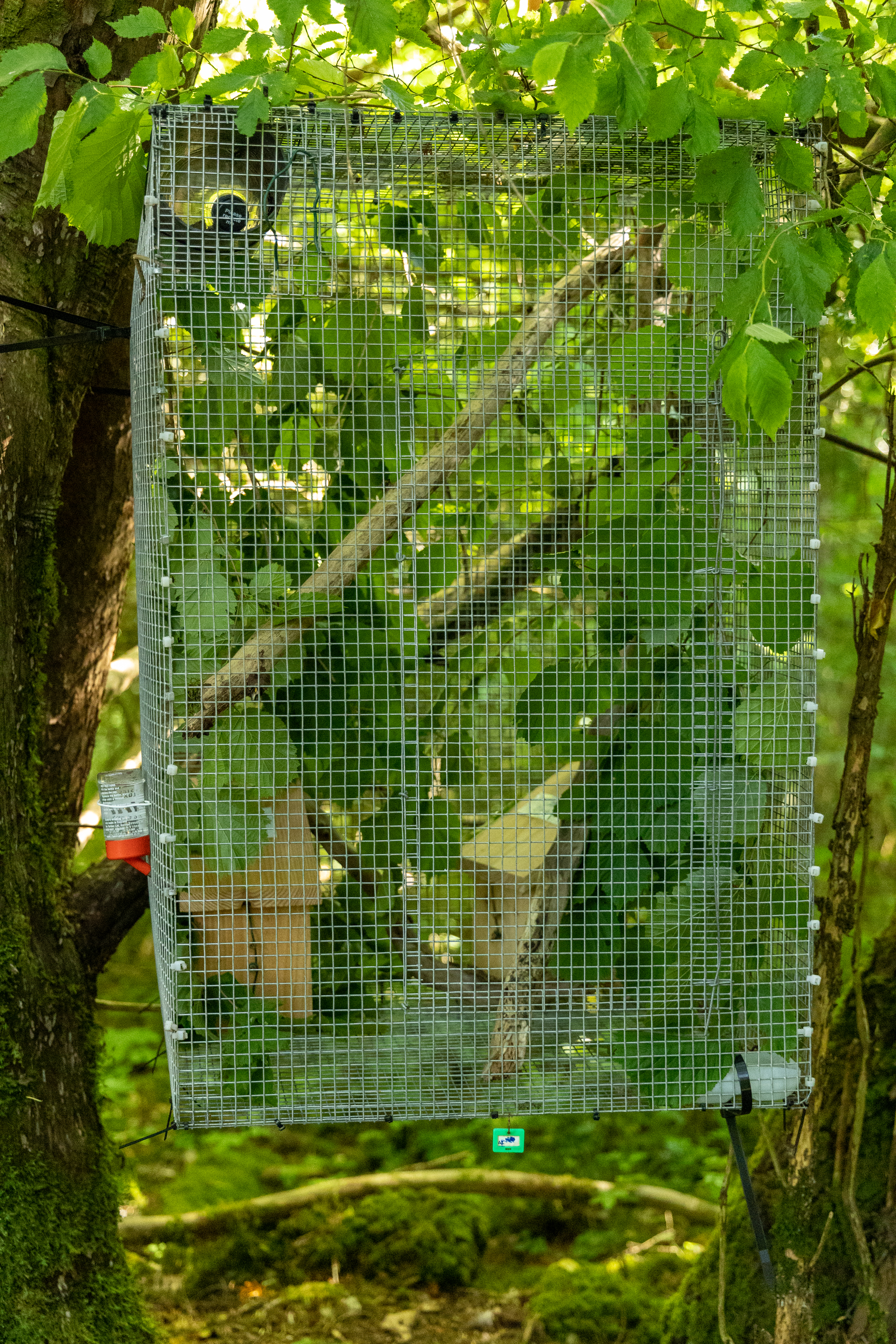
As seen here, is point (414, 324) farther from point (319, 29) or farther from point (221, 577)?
point (319, 29)

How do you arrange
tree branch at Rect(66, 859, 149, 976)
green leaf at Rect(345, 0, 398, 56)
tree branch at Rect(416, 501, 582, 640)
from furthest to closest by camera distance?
tree branch at Rect(66, 859, 149, 976) < tree branch at Rect(416, 501, 582, 640) < green leaf at Rect(345, 0, 398, 56)

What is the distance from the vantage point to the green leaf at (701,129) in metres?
1.26

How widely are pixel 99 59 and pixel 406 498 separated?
2.28 feet

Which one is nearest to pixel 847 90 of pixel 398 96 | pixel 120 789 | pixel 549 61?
pixel 549 61

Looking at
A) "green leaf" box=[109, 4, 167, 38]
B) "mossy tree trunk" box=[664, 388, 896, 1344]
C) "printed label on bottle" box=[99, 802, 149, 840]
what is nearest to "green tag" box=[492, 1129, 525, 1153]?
"mossy tree trunk" box=[664, 388, 896, 1344]

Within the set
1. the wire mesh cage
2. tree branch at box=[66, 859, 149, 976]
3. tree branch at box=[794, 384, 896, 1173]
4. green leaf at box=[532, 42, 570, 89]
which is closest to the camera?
green leaf at box=[532, 42, 570, 89]

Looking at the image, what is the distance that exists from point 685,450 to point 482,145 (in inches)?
20.5

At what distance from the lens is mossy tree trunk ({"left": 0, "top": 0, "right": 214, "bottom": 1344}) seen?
1.66 m

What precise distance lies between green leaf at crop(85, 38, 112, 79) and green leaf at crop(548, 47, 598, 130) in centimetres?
61

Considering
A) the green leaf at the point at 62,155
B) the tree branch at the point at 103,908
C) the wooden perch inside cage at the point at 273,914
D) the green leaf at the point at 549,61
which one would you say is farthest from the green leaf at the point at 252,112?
the tree branch at the point at 103,908

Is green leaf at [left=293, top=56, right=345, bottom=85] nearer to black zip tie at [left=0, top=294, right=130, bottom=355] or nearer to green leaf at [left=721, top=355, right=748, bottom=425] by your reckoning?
black zip tie at [left=0, top=294, right=130, bottom=355]

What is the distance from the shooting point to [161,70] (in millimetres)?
1350

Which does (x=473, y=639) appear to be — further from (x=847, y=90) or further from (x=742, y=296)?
(x=847, y=90)

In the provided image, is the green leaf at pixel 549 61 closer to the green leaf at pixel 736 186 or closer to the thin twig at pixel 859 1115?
the green leaf at pixel 736 186
